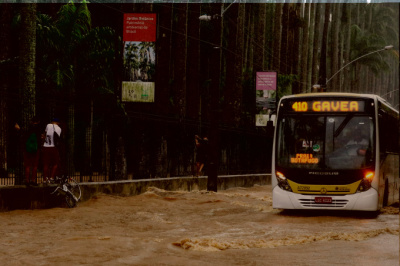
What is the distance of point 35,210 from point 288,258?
304 inches

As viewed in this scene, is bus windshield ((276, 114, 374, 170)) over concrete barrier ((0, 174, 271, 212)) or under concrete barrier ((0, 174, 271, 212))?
over

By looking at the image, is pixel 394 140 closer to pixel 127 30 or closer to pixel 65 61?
pixel 127 30

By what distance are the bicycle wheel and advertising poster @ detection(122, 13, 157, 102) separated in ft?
16.3

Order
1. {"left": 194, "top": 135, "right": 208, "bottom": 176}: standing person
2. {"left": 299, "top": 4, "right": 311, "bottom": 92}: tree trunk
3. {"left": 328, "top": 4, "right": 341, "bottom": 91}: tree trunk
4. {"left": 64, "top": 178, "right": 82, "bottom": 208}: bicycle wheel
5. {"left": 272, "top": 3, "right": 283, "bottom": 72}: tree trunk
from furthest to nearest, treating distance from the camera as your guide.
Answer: {"left": 328, "top": 4, "right": 341, "bottom": 91}: tree trunk
{"left": 299, "top": 4, "right": 311, "bottom": 92}: tree trunk
{"left": 272, "top": 3, "right": 283, "bottom": 72}: tree trunk
{"left": 194, "top": 135, "right": 208, "bottom": 176}: standing person
{"left": 64, "top": 178, "right": 82, "bottom": 208}: bicycle wheel

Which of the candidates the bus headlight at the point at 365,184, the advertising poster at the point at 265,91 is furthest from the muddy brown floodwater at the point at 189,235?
the advertising poster at the point at 265,91

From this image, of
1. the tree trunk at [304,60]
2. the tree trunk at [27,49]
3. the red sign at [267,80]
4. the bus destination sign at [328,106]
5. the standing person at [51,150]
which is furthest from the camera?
the tree trunk at [304,60]

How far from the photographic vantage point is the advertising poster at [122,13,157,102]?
73.5 ft

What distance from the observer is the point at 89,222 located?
1553 centimetres

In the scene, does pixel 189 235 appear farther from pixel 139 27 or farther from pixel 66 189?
pixel 139 27

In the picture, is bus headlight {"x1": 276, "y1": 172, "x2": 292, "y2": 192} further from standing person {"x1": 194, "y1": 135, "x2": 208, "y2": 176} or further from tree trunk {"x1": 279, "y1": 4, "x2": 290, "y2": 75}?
tree trunk {"x1": 279, "y1": 4, "x2": 290, "y2": 75}

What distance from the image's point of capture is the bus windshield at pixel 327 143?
59.0ft

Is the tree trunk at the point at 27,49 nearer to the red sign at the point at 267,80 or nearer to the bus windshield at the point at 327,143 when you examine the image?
the bus windshield at the point at 327,143

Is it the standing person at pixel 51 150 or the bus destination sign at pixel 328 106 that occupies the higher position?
the bus destination sign at pixel 328 106

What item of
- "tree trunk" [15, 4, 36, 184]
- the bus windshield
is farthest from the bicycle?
the bus windshield
